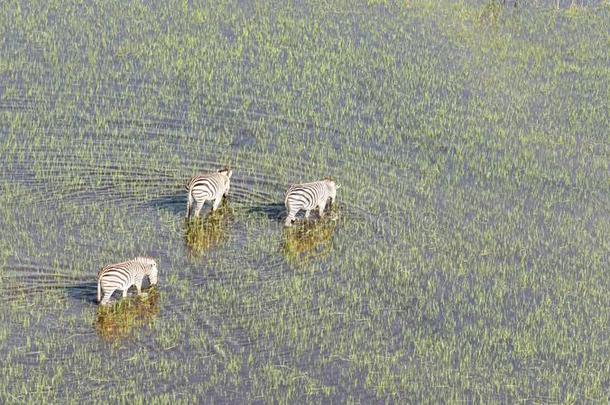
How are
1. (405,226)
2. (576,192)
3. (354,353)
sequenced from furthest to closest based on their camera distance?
(576,192)
(405,226)
(354,353)

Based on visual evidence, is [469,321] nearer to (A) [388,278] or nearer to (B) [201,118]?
(A) [388,278]

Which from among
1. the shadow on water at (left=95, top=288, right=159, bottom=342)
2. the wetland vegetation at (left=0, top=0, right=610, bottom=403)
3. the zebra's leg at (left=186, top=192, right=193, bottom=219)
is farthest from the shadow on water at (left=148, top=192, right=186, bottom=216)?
the shadow on water at (left=95, top=288, right=159, bottom=342)

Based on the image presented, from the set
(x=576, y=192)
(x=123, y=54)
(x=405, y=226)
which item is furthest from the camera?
(x=123, y=54)

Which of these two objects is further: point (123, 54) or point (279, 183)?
point (123, 54)

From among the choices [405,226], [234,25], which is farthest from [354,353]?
[234,25]

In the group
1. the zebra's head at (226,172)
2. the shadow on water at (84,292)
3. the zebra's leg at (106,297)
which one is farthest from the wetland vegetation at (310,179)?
the zebra's head at (226,172)

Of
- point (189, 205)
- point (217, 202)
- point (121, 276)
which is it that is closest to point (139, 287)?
point (121, 276)

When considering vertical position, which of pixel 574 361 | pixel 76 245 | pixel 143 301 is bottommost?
pixel 574 361
